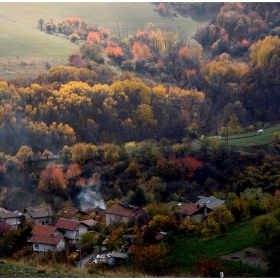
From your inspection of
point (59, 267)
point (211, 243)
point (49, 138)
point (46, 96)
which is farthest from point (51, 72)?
point (59, 267)

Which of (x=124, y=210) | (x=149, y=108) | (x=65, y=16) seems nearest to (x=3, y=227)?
(x=124, y=210)

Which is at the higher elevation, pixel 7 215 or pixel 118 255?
pixel 118 255

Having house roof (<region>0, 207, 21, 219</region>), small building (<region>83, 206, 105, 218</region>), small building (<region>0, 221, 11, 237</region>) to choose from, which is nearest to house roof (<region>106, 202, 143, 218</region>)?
small building (<region>83, 206, 105, 218</region>)

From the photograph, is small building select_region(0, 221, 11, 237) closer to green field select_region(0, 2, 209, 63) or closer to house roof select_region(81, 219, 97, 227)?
house roof select_region(81, 219, 97, 227)

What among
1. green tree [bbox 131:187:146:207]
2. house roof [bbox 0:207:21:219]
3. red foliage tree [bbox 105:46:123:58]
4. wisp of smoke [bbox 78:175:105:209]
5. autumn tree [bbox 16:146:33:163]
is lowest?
wisp of smoke [bbox 78:175:105:209]

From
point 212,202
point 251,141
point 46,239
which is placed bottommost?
point 251,141

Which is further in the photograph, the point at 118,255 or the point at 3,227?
the point at 3,227

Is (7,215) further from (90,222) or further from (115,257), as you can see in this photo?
(115,257)

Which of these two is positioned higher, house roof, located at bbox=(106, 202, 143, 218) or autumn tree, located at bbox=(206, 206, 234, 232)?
autumn tree, located at bbox=(206, 206, 234, 232)
